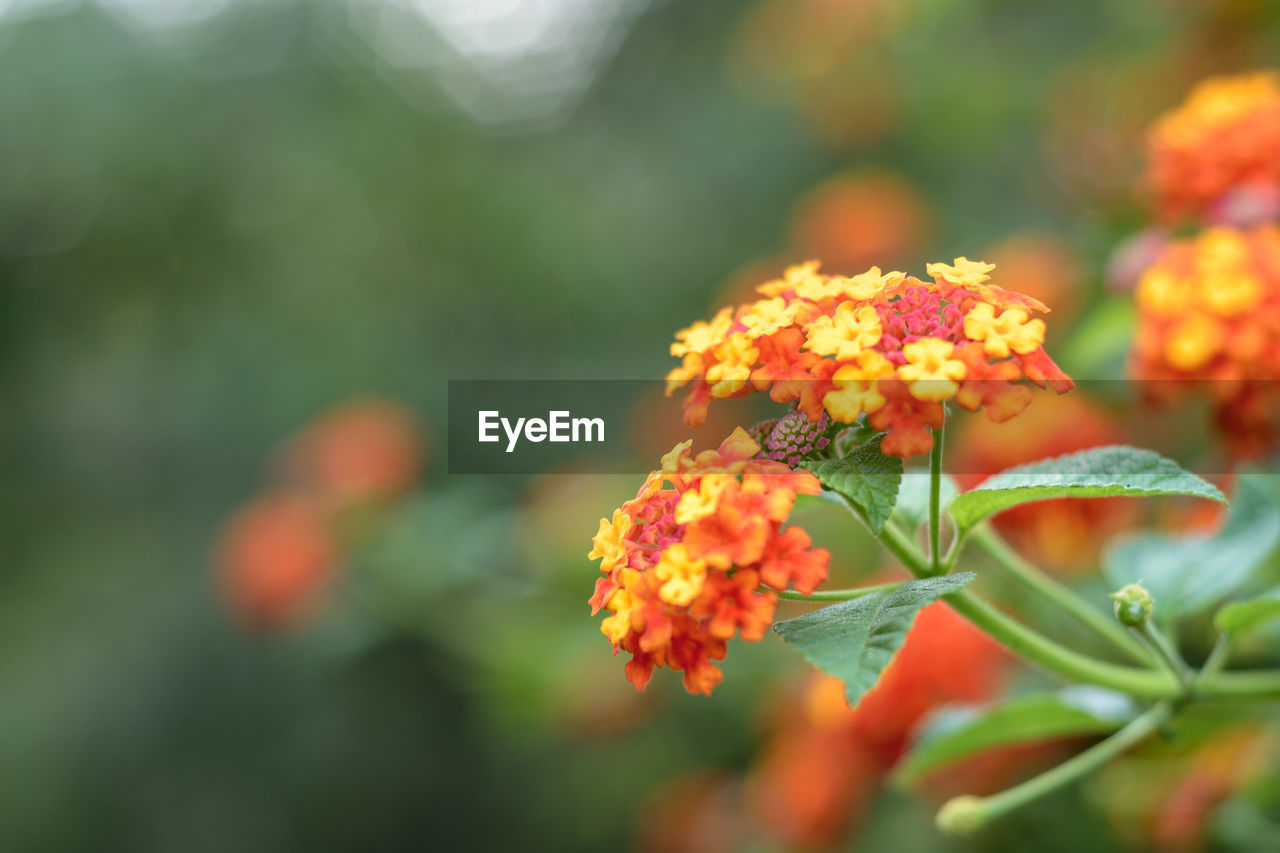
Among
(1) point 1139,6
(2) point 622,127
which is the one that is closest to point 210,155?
(2) point 622,127

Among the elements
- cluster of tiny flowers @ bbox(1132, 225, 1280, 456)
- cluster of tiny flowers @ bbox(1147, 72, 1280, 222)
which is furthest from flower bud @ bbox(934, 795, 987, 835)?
cluster of tiny flowers @ bbox(1147, 72, 1280, 222)

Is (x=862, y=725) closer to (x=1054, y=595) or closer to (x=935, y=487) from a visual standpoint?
(x=1054, y=595)

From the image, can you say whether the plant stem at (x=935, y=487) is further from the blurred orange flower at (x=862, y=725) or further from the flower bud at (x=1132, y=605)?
the blurred orange flower at (x=862, y=725)

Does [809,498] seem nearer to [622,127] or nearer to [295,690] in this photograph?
[295,690]

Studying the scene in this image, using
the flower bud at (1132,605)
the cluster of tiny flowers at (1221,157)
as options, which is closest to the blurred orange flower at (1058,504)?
the cluster of tiny flowers at (1221,157)

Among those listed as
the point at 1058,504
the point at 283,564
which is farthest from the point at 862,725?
the point at 283,564
